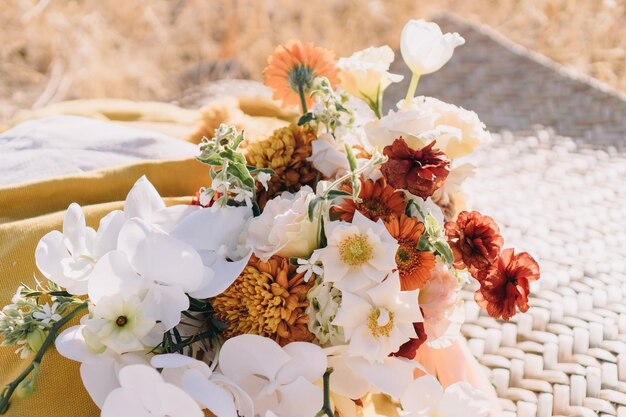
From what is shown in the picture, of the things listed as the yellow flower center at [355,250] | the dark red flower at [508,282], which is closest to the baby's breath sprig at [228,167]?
the yellow flower center at [355,250]

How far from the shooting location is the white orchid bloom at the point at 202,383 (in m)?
0.50

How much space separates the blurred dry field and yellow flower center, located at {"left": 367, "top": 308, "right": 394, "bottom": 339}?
213cm

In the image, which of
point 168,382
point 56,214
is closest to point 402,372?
point 168,382

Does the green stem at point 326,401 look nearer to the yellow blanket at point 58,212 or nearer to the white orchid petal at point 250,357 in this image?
the white orchid petal at point 250,357

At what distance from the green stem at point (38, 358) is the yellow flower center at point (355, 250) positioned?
0.23 metres

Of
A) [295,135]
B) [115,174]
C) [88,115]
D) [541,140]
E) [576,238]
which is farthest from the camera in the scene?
[541,140]

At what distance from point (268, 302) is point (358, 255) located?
0.09 m

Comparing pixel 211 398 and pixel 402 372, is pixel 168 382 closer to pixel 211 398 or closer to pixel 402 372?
pixel 211 398

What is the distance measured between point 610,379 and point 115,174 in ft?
2.30

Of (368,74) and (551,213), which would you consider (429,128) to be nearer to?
(368,74)

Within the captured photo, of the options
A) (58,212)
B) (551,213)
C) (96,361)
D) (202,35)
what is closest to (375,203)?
(96,361)

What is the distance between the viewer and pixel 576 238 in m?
1.09

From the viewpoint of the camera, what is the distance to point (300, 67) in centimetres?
72

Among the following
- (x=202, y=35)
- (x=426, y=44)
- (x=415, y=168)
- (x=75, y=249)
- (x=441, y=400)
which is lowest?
(x=441, y=400)
